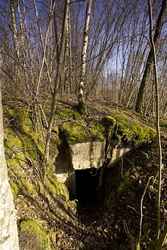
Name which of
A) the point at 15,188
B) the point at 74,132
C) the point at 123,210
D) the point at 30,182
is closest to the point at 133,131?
the point at 74,132

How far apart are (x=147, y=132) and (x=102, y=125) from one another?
1.04 meters

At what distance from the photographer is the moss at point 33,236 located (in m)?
3.19

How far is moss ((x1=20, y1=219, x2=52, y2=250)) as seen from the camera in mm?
3191

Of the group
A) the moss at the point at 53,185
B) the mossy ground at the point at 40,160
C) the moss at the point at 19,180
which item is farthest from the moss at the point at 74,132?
the moss at the point at 19,180

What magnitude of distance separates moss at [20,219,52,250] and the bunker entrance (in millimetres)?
2152

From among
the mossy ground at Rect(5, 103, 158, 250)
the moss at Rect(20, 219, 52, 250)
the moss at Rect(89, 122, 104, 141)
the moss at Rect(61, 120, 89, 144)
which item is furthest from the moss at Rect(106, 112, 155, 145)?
the moss at Rect(20, 219, 52, 250)

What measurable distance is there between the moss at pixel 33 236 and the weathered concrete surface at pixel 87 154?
1.84 m

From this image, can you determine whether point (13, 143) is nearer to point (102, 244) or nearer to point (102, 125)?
point (102, 125)

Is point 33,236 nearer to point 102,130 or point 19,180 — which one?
point 19,180

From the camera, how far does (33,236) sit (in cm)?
330

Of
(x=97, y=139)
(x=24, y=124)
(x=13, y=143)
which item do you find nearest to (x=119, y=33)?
(x=97, y=139)

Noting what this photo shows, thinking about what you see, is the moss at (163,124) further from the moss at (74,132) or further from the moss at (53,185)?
the moss at (53,185)

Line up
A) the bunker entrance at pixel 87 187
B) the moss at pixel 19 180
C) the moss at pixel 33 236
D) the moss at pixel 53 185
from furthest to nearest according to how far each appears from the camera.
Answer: the bunker entrance at pixel 87 187
the moss at pixel 53 185
the moss at pixel 19 180
the moss at pixel 33 236

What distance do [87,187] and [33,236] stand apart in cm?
303
